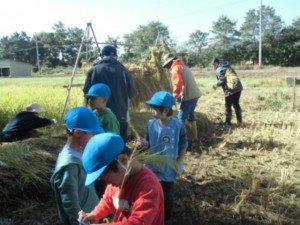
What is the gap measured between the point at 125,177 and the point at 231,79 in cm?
705

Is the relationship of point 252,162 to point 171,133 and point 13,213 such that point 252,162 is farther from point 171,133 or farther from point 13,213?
point 13,213

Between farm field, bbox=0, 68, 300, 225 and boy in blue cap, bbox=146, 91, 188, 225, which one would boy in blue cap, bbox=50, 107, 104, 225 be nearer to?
boy in blue cap, bbox=146, 91, 188, 225

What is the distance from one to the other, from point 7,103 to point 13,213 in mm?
4609

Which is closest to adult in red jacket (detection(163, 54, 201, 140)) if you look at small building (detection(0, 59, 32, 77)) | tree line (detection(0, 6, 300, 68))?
tree line (detection(0, 6, 300, 68))

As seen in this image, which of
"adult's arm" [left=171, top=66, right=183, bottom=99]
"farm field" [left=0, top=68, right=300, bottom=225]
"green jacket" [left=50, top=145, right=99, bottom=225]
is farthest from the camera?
"adult's arm" [left=171, top=66, right=183, bottom=99]

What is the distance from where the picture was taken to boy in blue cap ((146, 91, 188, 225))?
3285 millimetres

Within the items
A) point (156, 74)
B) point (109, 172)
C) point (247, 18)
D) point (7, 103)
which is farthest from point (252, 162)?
point (247, 18)

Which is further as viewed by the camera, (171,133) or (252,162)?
(252,162)

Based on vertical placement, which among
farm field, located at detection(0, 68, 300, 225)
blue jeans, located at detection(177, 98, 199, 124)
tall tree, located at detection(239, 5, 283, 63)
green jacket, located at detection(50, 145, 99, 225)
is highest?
tall tree, located at detection(239, 5, 283, 63)

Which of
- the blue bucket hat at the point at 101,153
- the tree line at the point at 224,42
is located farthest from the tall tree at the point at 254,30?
the blue bucket hat at the point at 101,153

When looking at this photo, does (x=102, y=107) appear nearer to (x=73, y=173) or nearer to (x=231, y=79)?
(x=73, y=173)

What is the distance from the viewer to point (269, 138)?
669cm

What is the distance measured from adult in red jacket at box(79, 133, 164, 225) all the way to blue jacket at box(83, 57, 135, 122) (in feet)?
9.53

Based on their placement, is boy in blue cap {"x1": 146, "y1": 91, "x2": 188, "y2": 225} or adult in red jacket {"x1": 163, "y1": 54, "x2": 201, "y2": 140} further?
adult in red jacket {"x1": 163, "y1": 54, "x2": 201, "y2": 140}
